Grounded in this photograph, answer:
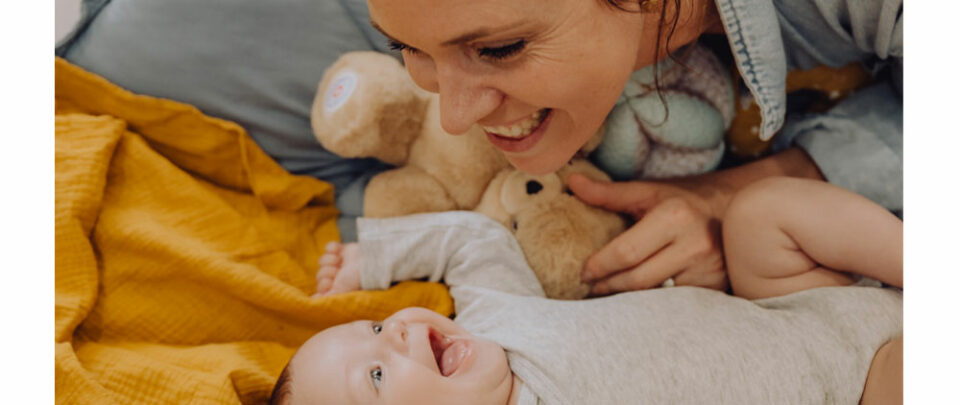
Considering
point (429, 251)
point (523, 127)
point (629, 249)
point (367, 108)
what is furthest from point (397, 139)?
point (629, 249)

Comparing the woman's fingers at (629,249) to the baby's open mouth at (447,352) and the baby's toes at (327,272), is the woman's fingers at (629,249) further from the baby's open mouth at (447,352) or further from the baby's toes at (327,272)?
the baby's toes at (327,272)

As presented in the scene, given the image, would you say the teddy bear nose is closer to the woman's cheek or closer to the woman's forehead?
the woman's cheek

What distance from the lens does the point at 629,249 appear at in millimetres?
970

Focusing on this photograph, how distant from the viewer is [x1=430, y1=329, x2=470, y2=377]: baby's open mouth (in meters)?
0.82

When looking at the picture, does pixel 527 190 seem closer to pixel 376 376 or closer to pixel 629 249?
pixel 629 249

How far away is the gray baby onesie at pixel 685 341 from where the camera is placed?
2.68 ft

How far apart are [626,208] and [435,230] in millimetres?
297

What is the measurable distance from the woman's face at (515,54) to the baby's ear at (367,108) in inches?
9.3

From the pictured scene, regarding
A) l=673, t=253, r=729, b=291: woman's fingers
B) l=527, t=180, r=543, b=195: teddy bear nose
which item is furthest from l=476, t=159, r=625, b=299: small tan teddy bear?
l=673, t=253, r=729, b=291: woman's fingers

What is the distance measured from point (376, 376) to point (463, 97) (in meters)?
0.35

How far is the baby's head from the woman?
246 mm

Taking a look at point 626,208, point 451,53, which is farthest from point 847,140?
point 451,53

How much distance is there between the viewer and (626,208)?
3.42 ft

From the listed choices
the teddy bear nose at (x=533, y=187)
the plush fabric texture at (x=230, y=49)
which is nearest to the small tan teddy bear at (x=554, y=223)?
the teddy bear nose at (x=533, y=187)
